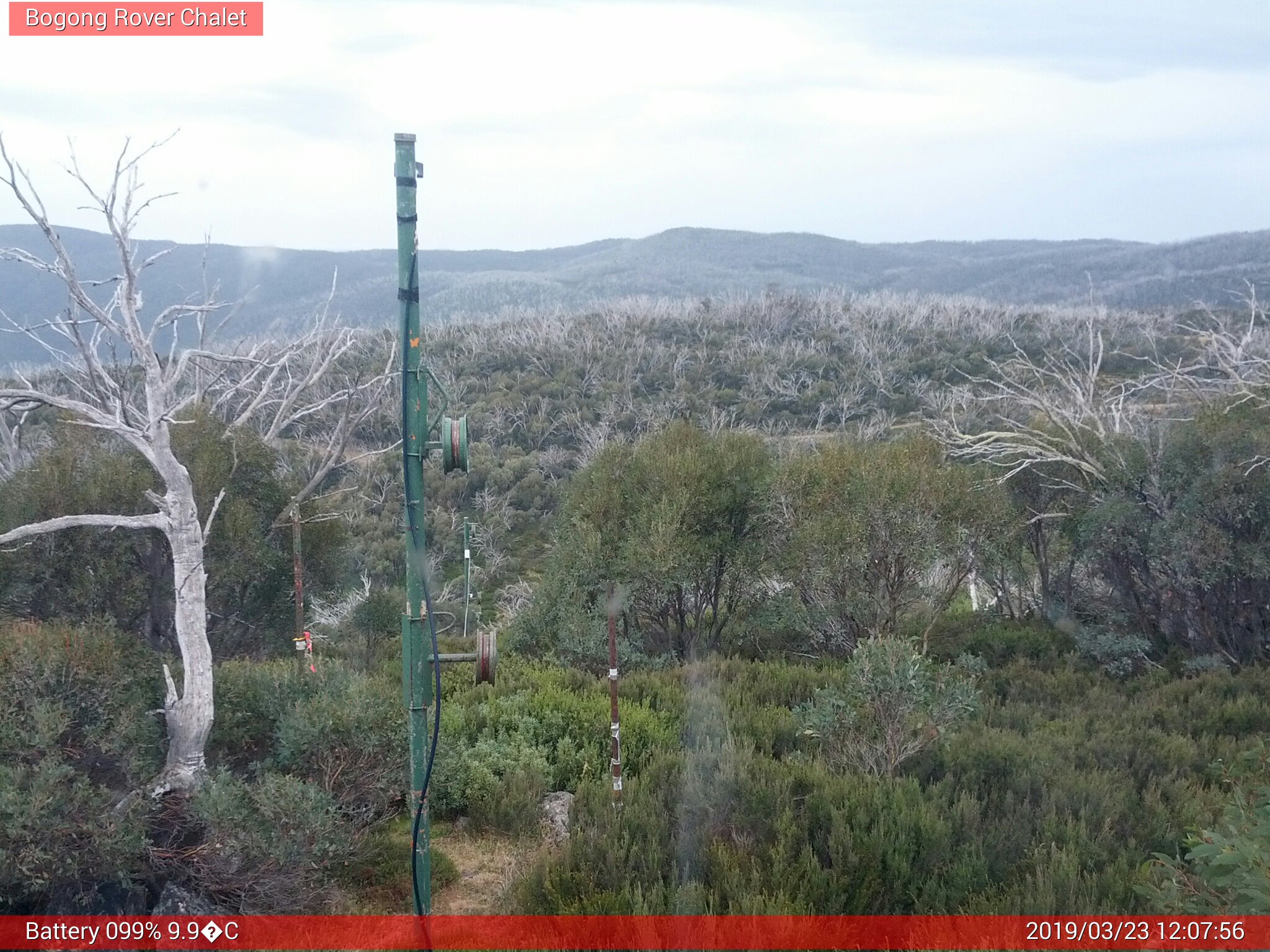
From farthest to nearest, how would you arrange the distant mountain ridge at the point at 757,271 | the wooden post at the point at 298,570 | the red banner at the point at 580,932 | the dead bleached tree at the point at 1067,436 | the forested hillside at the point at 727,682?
the distant mountain ridge at the point at 757,271 → the dead bleached tree at the point at 1067,436 → the wooden post at the point at 298,570 → the forested hillside at the point at 727,682 → the red banner at the point at 580,932

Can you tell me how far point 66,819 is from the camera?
5066 mm

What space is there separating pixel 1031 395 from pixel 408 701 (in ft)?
46.2

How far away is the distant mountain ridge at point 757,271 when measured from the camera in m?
40.3

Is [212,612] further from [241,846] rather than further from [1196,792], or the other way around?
[1196,792]

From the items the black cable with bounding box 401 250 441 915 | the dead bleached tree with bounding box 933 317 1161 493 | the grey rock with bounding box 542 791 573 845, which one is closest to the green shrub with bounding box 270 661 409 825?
the grey rock with bounding box 542 791 573 845

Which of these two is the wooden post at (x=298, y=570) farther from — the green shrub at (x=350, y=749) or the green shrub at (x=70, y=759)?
the green shrub at (x=70, y=759)

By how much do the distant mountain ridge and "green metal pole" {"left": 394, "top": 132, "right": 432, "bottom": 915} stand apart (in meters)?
21.6

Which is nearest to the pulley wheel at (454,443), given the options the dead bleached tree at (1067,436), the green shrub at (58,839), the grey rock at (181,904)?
the green shrub at (58,839)

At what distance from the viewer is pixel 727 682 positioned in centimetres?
1054

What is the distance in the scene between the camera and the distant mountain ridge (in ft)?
132

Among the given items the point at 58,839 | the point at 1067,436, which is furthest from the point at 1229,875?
the point at 1067,436

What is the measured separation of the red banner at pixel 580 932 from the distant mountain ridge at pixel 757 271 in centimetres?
2087

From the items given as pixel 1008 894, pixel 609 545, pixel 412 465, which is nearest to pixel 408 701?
pixel 412 465

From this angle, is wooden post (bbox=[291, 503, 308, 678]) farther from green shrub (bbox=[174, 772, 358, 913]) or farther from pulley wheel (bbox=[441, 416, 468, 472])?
pulley wheel (bbox=[441, 416, 468, 472])
